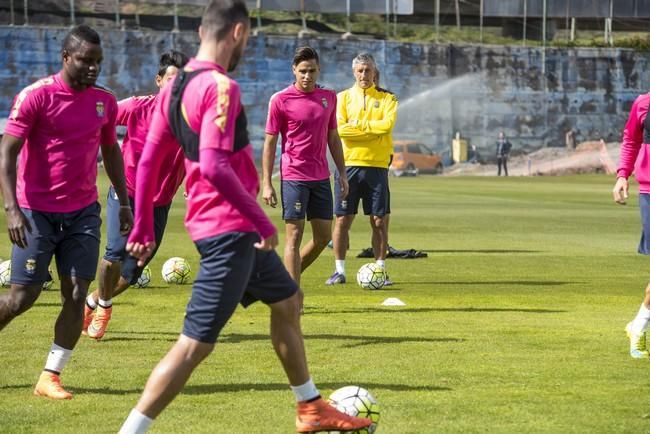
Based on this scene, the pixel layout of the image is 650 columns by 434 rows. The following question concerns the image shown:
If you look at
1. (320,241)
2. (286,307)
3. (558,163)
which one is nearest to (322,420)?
(286,307)

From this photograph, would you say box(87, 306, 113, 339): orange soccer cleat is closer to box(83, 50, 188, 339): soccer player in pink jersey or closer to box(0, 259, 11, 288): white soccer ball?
box(83, 50, 188, 339): soccer player in pink jersey

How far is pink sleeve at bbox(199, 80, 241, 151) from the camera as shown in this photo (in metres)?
6.14

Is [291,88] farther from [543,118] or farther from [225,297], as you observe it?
[543,118]

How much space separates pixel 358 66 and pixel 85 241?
7657mm

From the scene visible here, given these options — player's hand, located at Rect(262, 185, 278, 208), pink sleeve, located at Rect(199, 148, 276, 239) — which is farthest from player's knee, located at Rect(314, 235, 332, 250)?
pink sleeve, located at Rect(199, 148, 276, 239)

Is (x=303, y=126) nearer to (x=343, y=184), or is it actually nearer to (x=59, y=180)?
(x=343, y=184)

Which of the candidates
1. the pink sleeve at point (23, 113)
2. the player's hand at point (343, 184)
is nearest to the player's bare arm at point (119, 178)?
the pink sleeve at point (23, 113)

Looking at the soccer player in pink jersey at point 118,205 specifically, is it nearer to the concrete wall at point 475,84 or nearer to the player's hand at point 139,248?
the player's hand at point 139,248

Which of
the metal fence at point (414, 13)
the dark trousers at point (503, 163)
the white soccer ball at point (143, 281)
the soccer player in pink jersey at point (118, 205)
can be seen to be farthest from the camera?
the dark trousers at point (503, 163)

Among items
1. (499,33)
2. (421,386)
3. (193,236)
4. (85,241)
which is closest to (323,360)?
(421,386)

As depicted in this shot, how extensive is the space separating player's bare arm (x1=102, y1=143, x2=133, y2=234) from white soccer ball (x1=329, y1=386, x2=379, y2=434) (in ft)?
7.57

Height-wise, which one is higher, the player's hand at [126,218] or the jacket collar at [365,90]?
the jacket collar at [365,90]

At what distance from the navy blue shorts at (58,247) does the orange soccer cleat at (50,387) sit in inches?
22.8

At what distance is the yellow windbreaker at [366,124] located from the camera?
16.1 m
